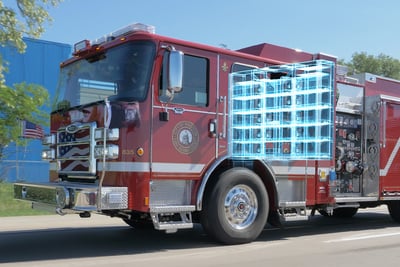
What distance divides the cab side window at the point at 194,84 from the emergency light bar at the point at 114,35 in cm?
75

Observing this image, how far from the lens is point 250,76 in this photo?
27.1 ft

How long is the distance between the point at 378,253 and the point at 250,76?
341cm

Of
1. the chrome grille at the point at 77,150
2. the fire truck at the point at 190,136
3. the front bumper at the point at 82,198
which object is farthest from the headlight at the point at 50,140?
the front bumper at the point at 82,198

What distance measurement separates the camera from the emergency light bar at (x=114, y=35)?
23.4 feet

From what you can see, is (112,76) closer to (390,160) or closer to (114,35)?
(114,35)

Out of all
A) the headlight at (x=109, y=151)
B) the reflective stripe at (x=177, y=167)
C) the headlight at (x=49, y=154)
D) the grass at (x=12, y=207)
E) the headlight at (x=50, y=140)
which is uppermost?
the headlight at (x=50, y=140)

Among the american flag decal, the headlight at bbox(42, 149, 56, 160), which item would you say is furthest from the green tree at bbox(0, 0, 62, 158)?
the headlight at bbox(42, 149, 56, 160)

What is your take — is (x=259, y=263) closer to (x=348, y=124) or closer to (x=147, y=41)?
(x=147, y=41)

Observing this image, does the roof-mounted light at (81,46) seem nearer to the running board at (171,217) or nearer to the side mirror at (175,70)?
the side mirror at (175,70)

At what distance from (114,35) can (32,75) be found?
1562 centimetres

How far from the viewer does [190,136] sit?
7473 mm

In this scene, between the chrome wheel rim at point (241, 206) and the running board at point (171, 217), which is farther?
the chrome wheel rim at point (241, 206)

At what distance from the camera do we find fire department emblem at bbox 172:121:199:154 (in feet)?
24.0

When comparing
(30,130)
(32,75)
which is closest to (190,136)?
(30,130)
